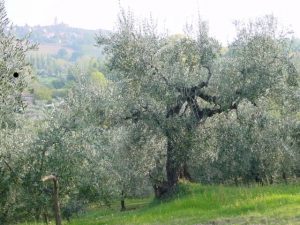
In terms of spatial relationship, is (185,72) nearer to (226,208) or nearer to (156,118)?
(156,118)

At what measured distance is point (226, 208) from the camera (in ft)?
60.5

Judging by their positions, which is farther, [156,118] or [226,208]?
[156,118]

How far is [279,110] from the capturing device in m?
26.9

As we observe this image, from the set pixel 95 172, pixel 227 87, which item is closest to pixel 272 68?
pixel 227 87

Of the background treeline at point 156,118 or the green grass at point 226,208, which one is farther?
the background treeline at point 156,118

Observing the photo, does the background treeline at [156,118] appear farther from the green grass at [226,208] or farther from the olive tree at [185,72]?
the green grass at [226,208]

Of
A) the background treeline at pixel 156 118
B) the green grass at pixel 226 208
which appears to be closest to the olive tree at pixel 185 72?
the background treeline at pixel 156 118

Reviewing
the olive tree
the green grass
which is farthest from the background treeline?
the green grass

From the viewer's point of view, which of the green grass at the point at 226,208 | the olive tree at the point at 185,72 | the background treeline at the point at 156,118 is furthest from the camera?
the olive tree at the point at 185,72

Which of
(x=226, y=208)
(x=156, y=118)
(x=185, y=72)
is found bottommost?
(x=226, y=208)

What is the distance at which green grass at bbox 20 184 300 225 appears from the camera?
15995 millimetres

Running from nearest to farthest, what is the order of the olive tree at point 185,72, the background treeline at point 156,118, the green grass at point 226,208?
the green grass at point 226,208 → the background treeline at point 156,118 → the olive tree at point 185,72

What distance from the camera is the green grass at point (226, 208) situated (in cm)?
1600

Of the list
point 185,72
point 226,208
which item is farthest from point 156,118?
point 226,208
